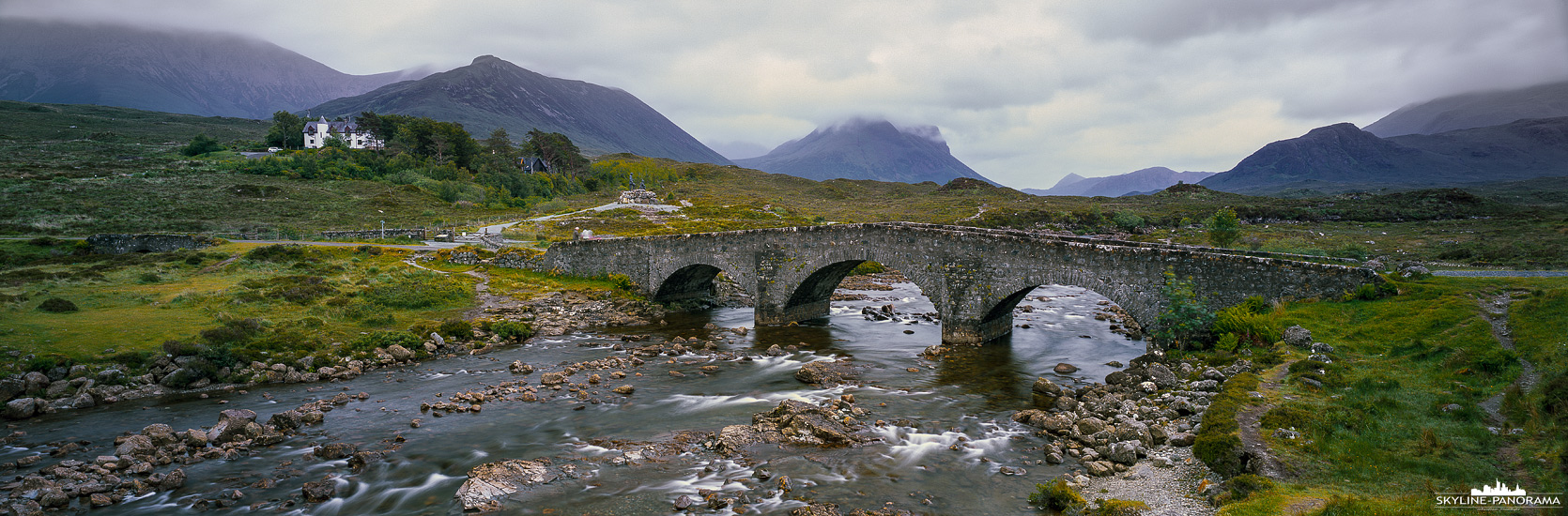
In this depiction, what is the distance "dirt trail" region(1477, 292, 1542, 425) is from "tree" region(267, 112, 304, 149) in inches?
5888

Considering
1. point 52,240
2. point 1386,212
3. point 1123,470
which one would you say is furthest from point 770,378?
point 1386,212

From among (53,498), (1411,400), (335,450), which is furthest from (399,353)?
(1411,400)

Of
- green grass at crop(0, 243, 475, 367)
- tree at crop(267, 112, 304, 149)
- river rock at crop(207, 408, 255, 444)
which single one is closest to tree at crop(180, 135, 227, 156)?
tree at crop(267, 112, 304, 149)

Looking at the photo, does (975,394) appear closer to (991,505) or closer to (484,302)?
(991,505)

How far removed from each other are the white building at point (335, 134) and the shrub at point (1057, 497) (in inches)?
5317

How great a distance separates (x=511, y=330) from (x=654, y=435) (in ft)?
47.5

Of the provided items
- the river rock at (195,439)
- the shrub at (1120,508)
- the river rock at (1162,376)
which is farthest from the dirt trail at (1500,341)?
the river rock at (195,439)

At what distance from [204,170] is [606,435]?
346ft

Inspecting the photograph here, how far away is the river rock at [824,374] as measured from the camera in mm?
21000

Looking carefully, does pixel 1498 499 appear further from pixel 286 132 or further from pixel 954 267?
pixel 286 132

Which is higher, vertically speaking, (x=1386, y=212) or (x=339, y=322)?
(x=1386, y=212)

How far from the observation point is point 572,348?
26594 millimetres

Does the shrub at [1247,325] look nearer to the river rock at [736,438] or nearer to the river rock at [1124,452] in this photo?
the river rock at [1124,452]

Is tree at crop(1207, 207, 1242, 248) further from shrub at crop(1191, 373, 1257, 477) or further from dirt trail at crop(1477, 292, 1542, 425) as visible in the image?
shrub at crop(1191, 373, 1257, 477)
